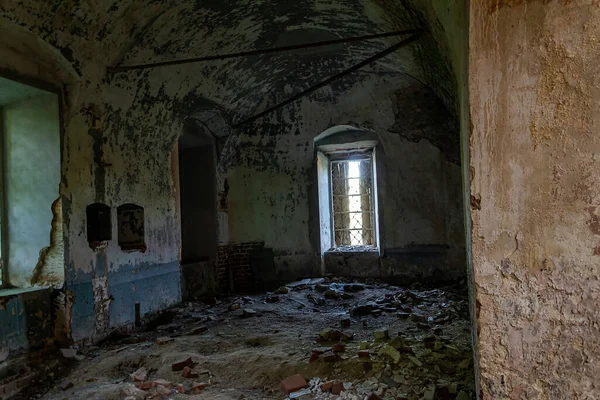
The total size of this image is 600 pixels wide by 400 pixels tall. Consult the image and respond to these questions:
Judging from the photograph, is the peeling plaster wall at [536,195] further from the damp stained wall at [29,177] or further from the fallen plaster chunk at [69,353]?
the damp stained wall at [29,177]

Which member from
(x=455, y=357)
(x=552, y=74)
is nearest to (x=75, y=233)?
(x=455, y=357)

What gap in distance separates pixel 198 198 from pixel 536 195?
6977 millimetres

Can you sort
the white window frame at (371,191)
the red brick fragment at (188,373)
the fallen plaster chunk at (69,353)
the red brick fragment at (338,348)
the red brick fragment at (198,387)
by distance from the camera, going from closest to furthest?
the red brick fragment at (198,387) < the red brick fragment at (188,373) < the red brick fragment at (338,348) < the fallen plaster chunk at (69,353) < the white window frame at (371,191)

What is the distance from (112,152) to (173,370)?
2.83 m

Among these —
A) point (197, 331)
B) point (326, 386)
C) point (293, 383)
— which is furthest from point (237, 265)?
point (326, 386)

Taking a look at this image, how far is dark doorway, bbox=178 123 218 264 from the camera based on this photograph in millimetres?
8070

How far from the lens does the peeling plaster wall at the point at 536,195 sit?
1.71 m

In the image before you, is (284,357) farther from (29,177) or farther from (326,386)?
(29,177)

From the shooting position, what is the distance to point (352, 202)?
9.24 meters

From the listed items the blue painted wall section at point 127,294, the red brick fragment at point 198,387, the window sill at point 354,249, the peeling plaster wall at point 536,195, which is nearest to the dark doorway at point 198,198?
the blue painted wall section at point 127,294

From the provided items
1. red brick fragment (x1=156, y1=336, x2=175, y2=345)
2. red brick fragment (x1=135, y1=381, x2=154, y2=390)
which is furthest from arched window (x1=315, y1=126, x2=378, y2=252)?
red brick fragment (x1=135, y1=381, x2=154, y2=390)

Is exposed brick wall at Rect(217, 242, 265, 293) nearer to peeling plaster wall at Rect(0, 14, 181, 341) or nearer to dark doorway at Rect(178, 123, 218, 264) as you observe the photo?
dark doorway at Rect(178, 123, 218, 264)

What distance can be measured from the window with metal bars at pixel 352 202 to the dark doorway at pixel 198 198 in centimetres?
260

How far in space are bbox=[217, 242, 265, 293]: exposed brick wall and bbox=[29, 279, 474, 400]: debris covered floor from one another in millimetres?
1774
